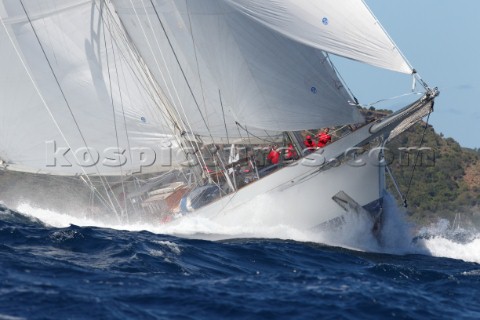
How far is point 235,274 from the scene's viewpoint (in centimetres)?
2297

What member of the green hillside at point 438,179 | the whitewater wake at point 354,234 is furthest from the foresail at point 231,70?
the green hillside at point 438,179

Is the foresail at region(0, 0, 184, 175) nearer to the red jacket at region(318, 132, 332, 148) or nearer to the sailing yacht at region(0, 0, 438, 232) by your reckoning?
the sailing yacht at region(0, 0, 438, 232)

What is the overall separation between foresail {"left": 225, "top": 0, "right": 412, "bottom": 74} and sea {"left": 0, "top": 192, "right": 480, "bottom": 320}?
5052 millimetres

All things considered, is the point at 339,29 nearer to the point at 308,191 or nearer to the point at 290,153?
the point at 308,191

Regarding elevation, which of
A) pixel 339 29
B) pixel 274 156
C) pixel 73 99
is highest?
pixel 339 29

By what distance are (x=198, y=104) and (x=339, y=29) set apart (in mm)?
6792

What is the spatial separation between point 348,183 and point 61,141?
9.56 metres

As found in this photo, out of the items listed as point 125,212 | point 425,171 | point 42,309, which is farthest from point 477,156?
point 42,309

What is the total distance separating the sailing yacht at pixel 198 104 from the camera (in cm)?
2947

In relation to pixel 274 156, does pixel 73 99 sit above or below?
above

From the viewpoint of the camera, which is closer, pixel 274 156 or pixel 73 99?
pixel 274 156

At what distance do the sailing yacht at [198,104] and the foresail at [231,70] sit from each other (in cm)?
4

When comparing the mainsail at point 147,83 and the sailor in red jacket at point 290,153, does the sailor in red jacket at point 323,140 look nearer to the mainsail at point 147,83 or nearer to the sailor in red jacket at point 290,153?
the sailor in red jacket at point 290,153

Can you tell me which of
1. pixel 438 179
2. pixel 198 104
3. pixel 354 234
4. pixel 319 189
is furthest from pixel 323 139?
pixel 438 179
